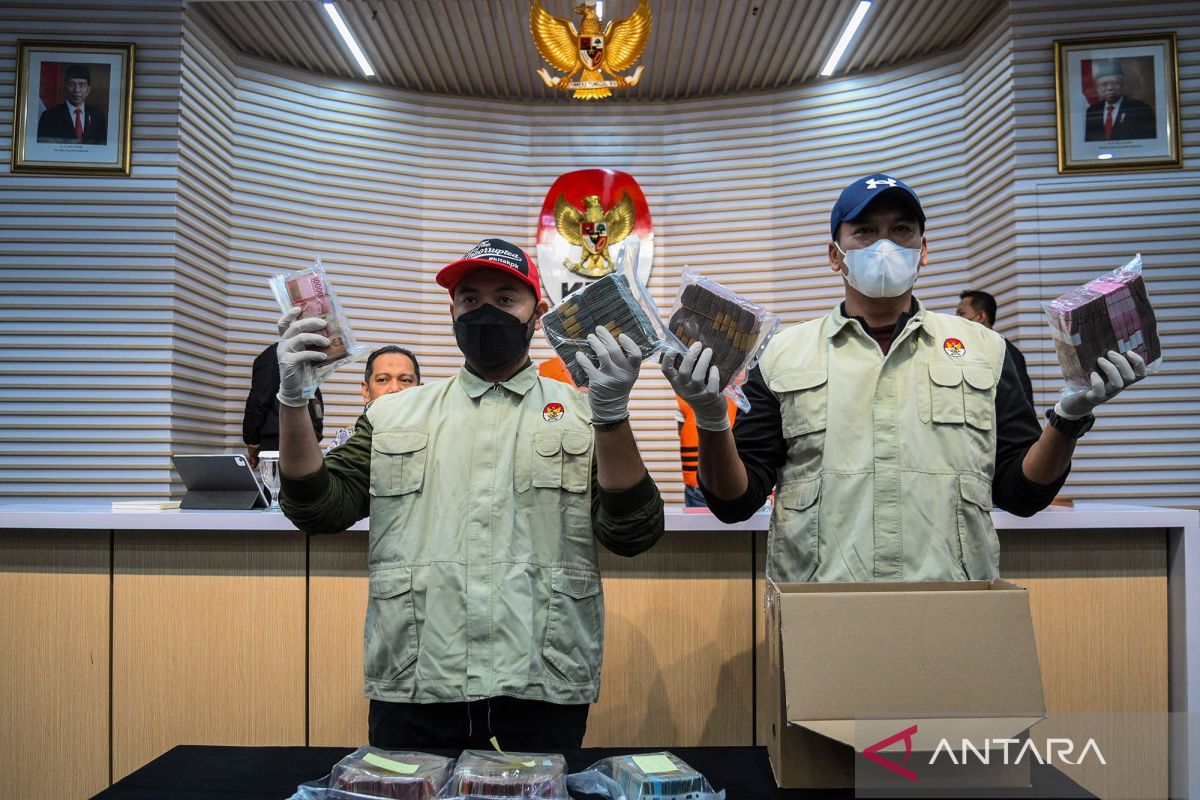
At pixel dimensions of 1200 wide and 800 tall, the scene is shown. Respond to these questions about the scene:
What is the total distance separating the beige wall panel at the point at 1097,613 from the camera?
3014 millimetres

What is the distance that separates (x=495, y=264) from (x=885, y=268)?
2.90 feet

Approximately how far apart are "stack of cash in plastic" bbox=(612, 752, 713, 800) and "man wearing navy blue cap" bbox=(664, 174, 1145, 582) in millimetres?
696

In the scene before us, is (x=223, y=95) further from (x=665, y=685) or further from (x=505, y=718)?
(x=505, y=718)

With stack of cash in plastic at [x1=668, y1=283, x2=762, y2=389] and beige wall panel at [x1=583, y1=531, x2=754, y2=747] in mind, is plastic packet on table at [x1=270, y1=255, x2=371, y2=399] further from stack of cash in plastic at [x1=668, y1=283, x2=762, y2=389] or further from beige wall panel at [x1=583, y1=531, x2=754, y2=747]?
beige wall panel at [x1=583, y1=531, x2=754, y2=747]

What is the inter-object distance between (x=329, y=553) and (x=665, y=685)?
122 centimetres

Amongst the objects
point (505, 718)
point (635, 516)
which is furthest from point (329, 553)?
point (635, 516)

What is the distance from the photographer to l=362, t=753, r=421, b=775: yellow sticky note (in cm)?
133

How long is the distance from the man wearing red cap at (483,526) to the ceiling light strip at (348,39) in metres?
5.71

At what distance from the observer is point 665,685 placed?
308cm

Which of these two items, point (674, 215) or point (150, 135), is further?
point (674, 215)

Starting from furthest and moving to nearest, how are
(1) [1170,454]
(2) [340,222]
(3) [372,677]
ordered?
(2) [340,222]
(1) [1170,454]
(3) [372,677]

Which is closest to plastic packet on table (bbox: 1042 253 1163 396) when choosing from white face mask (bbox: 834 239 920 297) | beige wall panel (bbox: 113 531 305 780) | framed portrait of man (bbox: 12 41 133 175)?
white face mask (bbox: 834 239 920 297)

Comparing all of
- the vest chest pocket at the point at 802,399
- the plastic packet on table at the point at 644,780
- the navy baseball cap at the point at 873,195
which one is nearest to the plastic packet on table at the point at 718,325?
the vest chest pocket at the point at 802,399

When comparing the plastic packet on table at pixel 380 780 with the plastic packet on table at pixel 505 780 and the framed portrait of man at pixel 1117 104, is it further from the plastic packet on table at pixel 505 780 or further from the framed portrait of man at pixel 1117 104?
the framed portrait of man at pixel 1117 104
